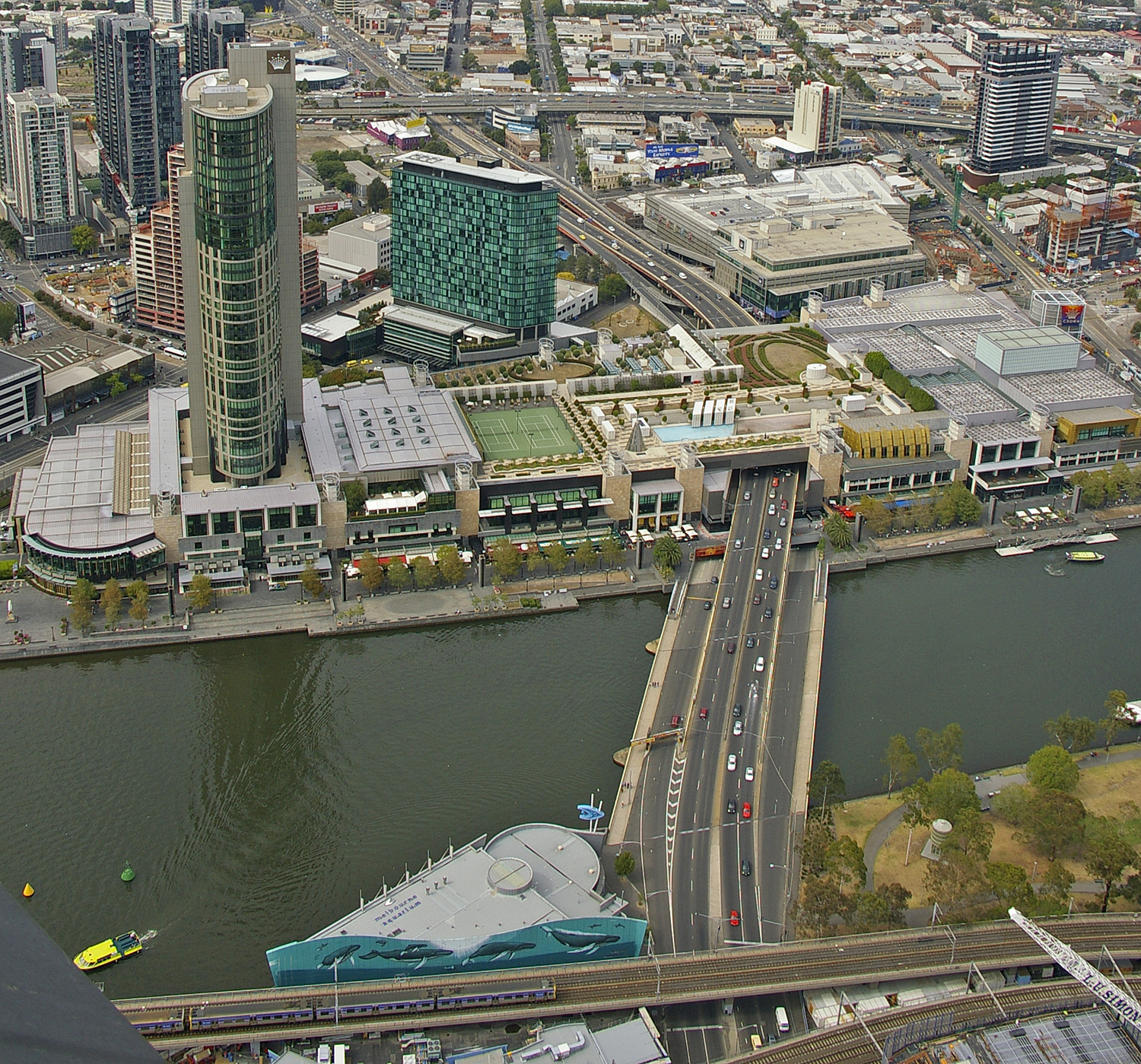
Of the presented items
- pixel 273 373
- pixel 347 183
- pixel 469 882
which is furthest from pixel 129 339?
pixel 469 882

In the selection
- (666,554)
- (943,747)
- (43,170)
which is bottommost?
(666,554)

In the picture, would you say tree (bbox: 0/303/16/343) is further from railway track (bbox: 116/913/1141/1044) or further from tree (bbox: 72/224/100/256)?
railway track (bbox: 116/913/1141/1044)

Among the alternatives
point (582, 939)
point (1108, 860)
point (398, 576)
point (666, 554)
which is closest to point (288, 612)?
point (398, 576)

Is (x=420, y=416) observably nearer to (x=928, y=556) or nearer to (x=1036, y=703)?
(x=928, y=556)

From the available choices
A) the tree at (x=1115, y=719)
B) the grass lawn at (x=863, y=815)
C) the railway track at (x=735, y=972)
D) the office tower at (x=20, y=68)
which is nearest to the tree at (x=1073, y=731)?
the tree at (x=1115, y=719)

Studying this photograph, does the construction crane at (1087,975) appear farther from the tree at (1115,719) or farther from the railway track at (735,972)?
the tree at (1115,719)

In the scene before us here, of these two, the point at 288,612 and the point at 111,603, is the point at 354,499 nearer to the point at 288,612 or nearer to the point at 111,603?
the point at 288,612
